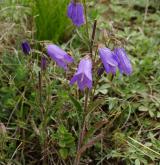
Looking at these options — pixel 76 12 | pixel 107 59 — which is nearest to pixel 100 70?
pixel 107 59

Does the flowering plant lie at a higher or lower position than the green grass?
higher

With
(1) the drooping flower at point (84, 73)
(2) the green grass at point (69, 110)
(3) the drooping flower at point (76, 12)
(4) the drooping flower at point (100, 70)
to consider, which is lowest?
(2) the green grass at point (69, 110)

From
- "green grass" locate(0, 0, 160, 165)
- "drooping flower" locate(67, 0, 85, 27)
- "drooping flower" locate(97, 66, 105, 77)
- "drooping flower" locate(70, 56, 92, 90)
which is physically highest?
"drooping flower" locate(67, 0, 85, 27)

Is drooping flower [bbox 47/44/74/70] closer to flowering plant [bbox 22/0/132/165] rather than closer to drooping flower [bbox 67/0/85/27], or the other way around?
flowering plant [bbox 22/0/132/165]

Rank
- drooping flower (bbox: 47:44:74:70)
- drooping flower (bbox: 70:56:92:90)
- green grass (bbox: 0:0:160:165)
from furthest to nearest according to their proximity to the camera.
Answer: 1. green grass (bbox: 0:0:160:165)
2. drooping flower (bbox: 47:44:74:70)
3. drooping flower (bbox: 70:56:92:90)

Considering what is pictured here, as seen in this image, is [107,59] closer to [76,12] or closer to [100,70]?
[100,70]

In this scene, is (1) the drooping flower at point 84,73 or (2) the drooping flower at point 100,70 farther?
(2) the drooping flower at point 100,70

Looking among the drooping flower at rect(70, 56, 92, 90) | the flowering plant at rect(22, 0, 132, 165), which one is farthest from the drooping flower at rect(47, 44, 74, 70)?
the drooping flower at rect(70, 56, 92, 90)

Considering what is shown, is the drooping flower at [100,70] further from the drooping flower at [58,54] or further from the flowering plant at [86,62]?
the drooping flower at [58,54]

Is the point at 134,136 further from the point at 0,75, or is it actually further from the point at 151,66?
the point at 0,75

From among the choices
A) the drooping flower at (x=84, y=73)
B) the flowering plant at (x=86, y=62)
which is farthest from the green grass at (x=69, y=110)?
the drooping flower at (x=84, y=73)

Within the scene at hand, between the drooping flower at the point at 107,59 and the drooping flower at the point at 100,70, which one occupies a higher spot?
the drooping flower at the point at 107,59
